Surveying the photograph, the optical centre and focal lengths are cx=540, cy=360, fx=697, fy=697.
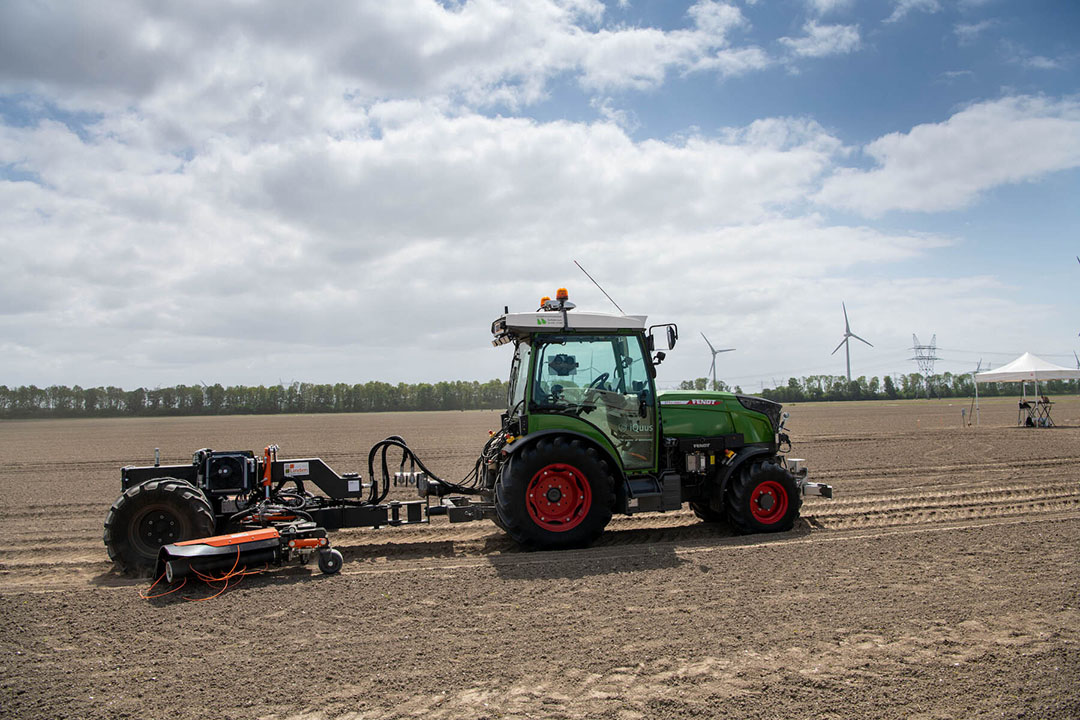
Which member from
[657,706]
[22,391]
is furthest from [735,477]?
[22,391]

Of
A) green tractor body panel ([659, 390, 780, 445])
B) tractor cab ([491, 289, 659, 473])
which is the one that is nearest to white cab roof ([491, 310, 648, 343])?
tractor cab ([491, 289, 659, 473])

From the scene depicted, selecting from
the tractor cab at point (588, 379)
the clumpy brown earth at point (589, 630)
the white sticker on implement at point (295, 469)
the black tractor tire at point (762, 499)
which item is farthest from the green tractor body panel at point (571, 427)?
the white sticker on implement at point (295, 469)

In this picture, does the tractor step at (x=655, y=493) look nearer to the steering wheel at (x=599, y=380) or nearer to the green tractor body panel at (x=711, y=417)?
the green tractor body panel at (x=711, y=417)

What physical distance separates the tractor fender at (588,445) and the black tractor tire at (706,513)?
155cm

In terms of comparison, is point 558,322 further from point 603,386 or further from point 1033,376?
point 1033,376

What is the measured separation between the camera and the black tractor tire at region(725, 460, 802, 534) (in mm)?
7934

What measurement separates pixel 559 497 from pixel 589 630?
2532 millimetres

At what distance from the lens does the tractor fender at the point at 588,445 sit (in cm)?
714

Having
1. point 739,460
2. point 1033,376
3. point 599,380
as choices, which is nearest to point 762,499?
point 739,460

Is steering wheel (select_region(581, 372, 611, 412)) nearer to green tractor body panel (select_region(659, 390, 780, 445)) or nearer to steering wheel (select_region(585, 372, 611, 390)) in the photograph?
steering wheel (select_region(585, 372, 611, 390))

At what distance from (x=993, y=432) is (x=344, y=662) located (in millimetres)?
26129

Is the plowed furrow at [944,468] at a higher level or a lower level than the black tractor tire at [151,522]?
lower

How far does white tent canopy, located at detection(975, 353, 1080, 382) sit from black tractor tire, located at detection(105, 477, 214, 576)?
30.6 meters

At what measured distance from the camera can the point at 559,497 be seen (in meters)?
7.29
